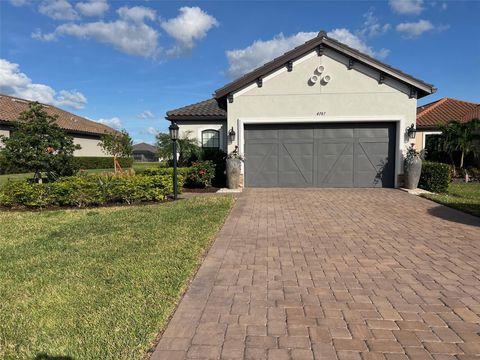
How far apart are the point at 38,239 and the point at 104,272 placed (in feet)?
8.38

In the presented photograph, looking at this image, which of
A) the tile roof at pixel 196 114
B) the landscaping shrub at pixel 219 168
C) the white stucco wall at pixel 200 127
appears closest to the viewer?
the landscaping shrub at pixel 219 168

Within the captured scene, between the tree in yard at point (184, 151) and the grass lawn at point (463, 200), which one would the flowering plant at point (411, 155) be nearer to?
the grass lawn at point (463, 200)

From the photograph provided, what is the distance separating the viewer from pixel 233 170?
12195 mm

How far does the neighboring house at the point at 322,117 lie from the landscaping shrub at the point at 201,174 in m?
1.22

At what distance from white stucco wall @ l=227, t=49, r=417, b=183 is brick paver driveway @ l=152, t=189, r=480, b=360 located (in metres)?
6.26

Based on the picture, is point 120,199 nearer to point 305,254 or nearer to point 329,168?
point 305,254

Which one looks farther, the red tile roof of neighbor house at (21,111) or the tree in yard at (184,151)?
the red tile roof of neighbor house at (21,111)

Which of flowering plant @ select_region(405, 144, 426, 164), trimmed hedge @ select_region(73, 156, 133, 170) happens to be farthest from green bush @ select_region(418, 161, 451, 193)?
trimmed hedge @ select_region(73, 156, 133, 170)

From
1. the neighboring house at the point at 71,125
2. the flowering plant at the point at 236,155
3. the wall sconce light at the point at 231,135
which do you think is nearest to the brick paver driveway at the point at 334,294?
the flowering plant at the point at 236,155

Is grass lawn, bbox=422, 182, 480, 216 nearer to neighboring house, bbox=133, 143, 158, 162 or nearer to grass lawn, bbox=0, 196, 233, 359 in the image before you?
grass lawn, bbox=0, 196, 233, 359

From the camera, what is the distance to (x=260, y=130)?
42.2ft

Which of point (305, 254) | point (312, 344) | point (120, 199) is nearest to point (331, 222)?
point (305, 254)

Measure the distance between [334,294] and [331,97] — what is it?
394 inches

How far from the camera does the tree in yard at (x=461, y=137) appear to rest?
1595 centimetres
